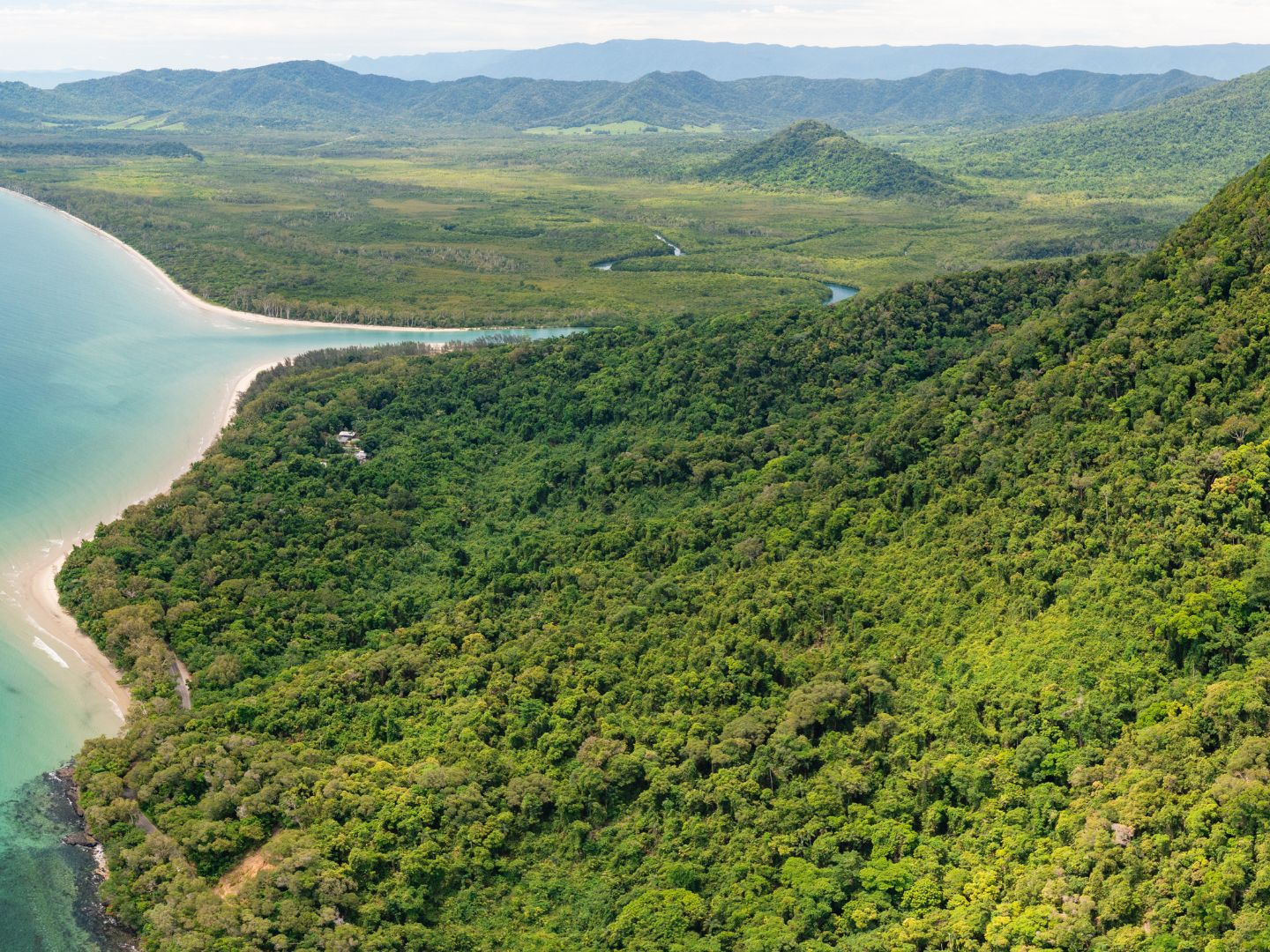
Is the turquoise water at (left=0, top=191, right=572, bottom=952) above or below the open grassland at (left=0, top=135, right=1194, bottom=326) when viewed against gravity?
below

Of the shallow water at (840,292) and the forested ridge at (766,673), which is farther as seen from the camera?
the shallow water at (840,292)

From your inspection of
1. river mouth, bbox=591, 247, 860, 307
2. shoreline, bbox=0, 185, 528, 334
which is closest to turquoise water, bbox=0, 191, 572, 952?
shoreline, bbox=0, 185, 528, 334

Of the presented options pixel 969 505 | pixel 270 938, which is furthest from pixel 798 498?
pixel 270 938

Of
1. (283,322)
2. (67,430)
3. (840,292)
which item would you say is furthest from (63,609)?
(840,292)

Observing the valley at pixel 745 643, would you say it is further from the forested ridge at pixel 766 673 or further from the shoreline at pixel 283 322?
the shoreline at pixel 283 322

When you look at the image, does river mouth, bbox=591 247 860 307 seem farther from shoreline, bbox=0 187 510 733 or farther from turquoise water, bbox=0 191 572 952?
shoreline, bbox=0 187 510 733

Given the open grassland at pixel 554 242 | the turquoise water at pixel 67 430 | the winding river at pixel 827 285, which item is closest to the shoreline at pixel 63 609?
the turquoise water at pixel 67 430
